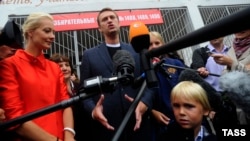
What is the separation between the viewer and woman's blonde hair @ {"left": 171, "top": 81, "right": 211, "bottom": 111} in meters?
1.94

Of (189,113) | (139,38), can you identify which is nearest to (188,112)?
(189,113)

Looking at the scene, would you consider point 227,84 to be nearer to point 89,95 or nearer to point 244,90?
point 244,90

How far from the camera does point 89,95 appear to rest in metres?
0.80

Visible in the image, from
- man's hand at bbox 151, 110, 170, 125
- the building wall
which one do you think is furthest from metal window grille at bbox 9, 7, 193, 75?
man's hand at bbox 151, 110, 170, 125

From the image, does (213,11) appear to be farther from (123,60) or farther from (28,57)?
(123,60)

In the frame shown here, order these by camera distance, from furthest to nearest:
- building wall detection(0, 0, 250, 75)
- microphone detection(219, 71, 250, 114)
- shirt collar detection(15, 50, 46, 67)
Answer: building wall detection(0, 0, 250, 75)
microphone detection(219, 71, 250, 114)
shirt collar detection(15, 50, 46, 67)

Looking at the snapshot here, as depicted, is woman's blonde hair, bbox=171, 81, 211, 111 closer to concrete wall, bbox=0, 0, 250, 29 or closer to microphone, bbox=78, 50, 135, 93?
microphone, bbox=78, 50, 135, 93

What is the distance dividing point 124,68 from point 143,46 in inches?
3.8

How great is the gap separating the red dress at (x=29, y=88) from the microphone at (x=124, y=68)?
2.28 ft

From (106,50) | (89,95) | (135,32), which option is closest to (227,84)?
(106,50)

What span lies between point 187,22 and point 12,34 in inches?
261

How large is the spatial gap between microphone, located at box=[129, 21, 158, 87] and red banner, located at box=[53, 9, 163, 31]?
5.06 metres

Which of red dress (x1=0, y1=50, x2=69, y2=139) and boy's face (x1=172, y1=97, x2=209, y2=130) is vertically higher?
red dress (x1=0, y1=50, x2=69, y2=139)

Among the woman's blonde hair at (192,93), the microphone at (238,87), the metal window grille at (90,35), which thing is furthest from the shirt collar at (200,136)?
the metal window grille at (90,35)
